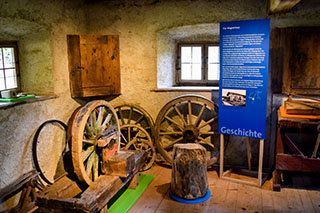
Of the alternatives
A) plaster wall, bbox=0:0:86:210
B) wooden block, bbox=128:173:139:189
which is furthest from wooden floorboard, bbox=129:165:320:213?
plaster wall, bbox=0:0:86:210

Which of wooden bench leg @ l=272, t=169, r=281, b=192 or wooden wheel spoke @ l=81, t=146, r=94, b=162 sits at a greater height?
wooden wheel spoke @ l=81, t=146, r=94, b=162

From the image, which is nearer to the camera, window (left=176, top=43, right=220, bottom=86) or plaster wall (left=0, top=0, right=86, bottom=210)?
plaster wall (left=0, top=0, right=86, bottom=210)

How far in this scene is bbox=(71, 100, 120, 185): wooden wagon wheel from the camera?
300 centimetres

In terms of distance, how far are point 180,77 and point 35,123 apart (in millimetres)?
2506

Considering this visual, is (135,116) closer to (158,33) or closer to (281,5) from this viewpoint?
(158,33)

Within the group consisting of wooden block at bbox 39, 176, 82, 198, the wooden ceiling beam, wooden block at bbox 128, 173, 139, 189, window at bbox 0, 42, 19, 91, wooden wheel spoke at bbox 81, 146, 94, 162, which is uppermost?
the wooden ceiling beam

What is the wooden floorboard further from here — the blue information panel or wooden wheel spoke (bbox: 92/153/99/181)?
the blue information panel

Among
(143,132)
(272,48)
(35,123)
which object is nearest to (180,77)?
(143,132)

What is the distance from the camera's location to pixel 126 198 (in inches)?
145

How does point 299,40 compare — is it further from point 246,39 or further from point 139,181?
point 139,181

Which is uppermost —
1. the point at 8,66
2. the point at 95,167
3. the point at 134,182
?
the point at 8,66

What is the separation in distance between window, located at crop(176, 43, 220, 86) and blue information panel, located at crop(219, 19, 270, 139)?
1259mm

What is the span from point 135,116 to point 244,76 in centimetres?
189

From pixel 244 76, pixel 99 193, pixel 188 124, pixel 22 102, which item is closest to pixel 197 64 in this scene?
pixel 188 124
